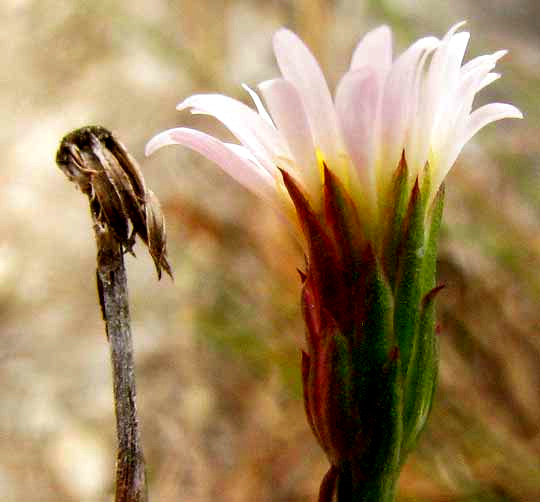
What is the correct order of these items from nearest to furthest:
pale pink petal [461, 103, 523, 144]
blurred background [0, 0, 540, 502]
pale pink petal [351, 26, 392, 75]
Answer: pale pink petal [351, 26, 392, 75] → pale pink petal [461, 103, 523, 144] → blurred background [0, 0, 540, 502]

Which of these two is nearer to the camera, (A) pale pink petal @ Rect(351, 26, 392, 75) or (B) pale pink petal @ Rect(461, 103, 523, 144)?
(A) pale pink petal @ Rect(351, 26, 392, 75)

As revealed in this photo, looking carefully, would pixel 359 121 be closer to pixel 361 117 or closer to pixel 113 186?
pixel 361 117

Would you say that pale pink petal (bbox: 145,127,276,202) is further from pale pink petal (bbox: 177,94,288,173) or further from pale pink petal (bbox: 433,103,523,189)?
pale pink petal (bbox: 433,103,523,189)

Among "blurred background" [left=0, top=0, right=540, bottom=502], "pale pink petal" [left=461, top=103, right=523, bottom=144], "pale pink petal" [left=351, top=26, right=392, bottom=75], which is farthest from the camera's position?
"blurred background" [left=0, top=0, right=540, bottom=502]

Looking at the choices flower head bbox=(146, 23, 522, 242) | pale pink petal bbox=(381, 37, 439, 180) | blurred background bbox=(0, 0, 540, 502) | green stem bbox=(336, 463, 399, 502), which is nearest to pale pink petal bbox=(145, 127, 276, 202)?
flower head bbox=(146, 23, 522, 242)

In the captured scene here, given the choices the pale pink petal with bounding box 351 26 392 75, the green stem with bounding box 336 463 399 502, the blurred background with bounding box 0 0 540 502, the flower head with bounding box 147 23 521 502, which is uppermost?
the blurred background with bounding box 0 0 540 502

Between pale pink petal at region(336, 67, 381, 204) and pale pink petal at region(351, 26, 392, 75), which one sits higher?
pale pink petal at region(351, 26, 392, 75)

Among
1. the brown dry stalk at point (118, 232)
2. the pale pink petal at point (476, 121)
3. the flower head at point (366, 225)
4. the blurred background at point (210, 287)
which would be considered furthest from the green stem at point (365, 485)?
the blurred background at point (210, 287)

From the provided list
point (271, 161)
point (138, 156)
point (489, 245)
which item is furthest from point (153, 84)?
point (271, 161)
